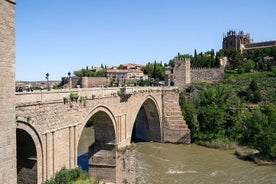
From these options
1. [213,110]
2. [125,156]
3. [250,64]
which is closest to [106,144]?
[125,156]

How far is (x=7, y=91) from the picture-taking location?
8000 millimetres

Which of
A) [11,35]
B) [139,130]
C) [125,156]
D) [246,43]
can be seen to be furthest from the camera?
[246,43]

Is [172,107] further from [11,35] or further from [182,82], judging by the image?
[11,35]

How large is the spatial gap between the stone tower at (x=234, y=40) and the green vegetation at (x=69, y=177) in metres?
71.2

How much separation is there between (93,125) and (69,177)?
29.1 ft

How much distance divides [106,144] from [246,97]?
2202cm

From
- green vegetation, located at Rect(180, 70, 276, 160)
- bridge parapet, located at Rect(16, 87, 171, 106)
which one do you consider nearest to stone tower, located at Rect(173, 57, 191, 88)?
green vegetation, located at Rect(180, 70, 276, 160)

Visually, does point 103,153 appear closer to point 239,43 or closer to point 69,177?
point 69,177

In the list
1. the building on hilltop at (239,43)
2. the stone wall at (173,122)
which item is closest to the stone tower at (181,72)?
the stone wall at (173,122)

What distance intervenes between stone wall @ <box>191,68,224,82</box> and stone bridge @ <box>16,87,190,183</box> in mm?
14034

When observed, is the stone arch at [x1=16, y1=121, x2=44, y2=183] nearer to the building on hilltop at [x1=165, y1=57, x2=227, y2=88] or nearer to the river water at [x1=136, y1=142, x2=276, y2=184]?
the river water at [x1=136, y1=142, x2=276, y2=184]

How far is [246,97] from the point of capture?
35.7 m

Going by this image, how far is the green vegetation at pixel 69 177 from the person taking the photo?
40.3ft

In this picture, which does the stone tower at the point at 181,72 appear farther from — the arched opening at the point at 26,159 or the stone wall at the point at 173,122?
the arched opening at the point at 26,159
